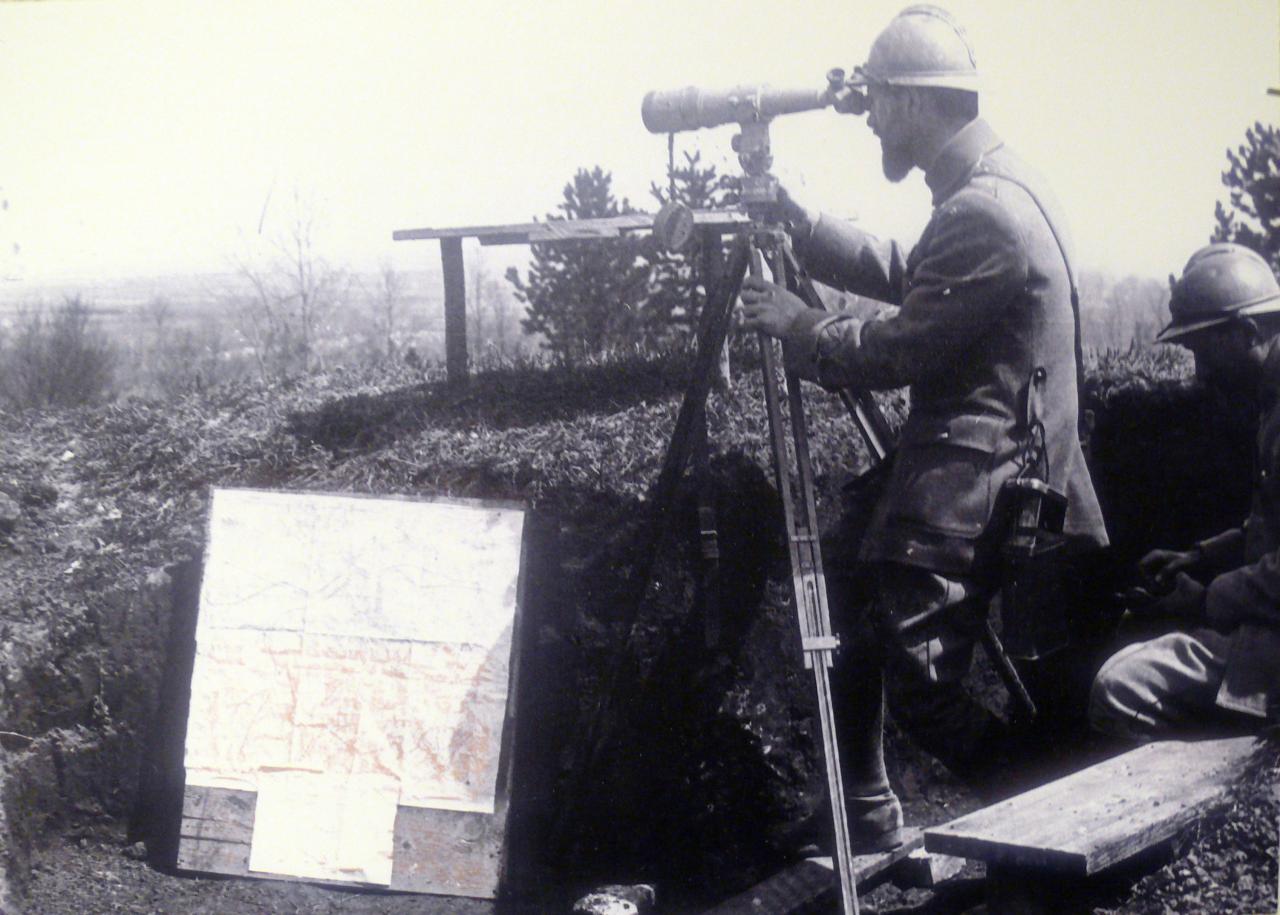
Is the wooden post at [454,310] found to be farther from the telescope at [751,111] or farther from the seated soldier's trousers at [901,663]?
the seated soldier's trousers at [901,663]

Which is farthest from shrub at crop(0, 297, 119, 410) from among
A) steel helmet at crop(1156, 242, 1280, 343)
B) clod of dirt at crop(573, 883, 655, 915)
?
steel helmet at crop(1156, 242, 1280, 343)

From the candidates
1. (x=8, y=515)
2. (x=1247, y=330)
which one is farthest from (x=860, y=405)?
(x=8, y=515)

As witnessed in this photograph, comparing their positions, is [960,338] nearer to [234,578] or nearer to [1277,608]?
[1277,608]

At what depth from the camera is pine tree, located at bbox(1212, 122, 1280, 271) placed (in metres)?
3.52

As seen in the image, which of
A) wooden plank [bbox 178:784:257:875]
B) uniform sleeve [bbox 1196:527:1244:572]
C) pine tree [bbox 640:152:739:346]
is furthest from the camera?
pine tree [bbox 640:152:739:346]

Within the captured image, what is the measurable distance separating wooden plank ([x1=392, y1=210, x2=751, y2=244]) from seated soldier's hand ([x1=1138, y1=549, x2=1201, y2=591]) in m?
1.59

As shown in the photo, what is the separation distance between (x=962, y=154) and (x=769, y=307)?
26.4 inches

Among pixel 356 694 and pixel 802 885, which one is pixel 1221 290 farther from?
pixel 356 694

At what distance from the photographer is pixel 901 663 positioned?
3.06m

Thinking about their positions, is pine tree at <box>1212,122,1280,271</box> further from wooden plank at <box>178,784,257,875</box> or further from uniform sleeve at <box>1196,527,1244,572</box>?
wooden plank at <box>178,784,257,875</box>

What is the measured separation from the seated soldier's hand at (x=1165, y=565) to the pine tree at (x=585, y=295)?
263 cm

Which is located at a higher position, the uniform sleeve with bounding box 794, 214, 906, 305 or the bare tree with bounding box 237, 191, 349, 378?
the bare tree with bounding box 237, 191, 349, 378

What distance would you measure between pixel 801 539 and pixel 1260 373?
1.28 meters

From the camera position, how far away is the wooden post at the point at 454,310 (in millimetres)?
4363
